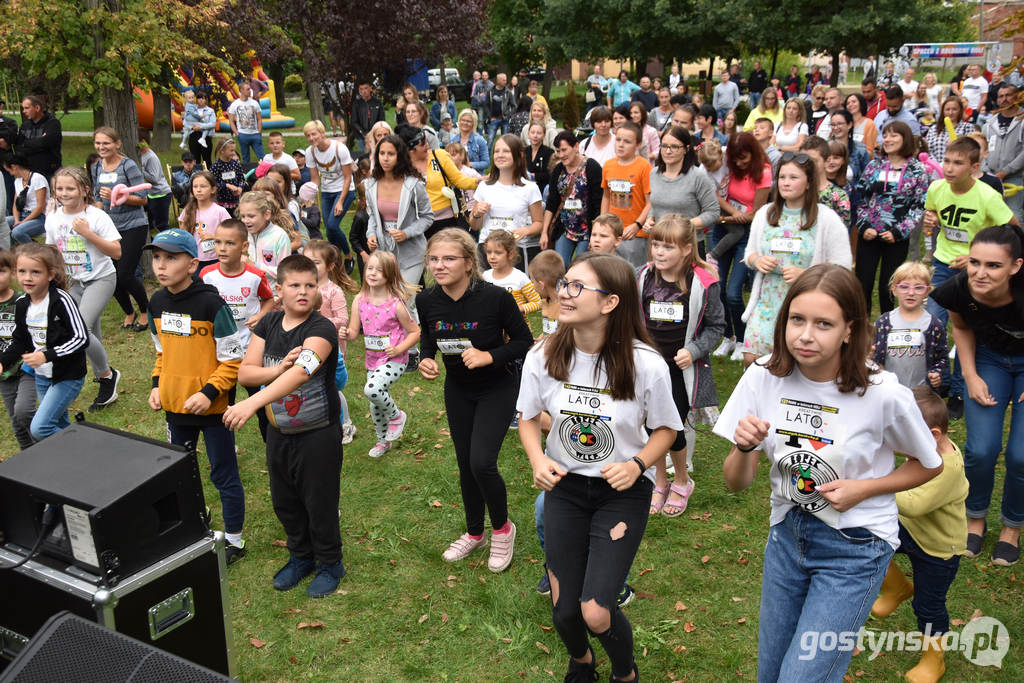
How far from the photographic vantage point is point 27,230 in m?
10.3

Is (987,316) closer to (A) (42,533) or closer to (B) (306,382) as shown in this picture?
(B) (306,382)

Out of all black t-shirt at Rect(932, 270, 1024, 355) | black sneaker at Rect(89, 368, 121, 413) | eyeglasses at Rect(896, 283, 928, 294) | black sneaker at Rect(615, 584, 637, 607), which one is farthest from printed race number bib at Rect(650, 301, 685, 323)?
black sneaker at Rect(89, 368, 121, 413)

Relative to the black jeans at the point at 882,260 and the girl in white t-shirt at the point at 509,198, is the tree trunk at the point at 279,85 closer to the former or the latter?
the girl in white t-shirt at the point at 509,198

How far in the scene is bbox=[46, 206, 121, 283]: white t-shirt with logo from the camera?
7.18 meters

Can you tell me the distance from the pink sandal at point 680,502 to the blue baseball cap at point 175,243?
3317 mm

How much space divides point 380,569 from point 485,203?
3.89 m

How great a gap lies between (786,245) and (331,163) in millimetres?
7051

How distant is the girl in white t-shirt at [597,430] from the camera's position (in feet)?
11.1

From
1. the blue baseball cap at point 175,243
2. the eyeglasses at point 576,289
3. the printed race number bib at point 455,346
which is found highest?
the eyeglasses at point 576,289

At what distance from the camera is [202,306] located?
4.73 meters

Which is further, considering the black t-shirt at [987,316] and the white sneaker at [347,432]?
the white sneaker at [347,432]

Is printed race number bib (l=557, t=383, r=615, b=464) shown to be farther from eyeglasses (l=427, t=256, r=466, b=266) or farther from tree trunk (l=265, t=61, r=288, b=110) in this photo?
tree trunk (l=265, t=61, r=288, b=110)

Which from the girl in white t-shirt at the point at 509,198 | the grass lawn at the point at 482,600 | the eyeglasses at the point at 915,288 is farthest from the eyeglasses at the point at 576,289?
the girl in white t-shirt at the point at 509,198

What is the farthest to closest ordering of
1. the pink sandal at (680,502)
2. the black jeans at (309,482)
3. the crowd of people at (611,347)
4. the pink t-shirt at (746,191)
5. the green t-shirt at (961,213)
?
the pink t-shirt at (746,191) → the green t-shirt at (961,213) → the pink sandal at (680,502) → the black jeans at (309,482) → the crowd of people at (611,347)
